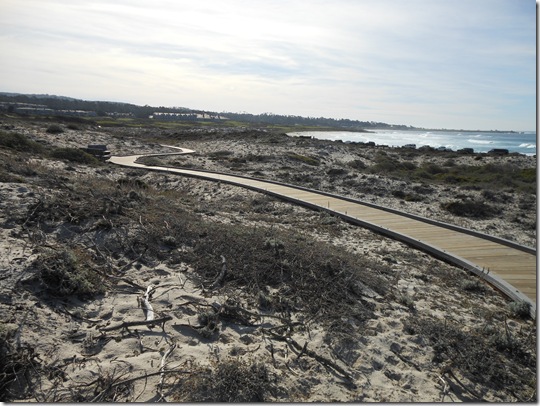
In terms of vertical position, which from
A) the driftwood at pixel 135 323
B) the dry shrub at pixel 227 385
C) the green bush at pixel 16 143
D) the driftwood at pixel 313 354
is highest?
the green bush at pixel 16 143

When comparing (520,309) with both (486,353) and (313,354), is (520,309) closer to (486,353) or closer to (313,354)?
(486,353)

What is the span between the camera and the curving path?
808 cm

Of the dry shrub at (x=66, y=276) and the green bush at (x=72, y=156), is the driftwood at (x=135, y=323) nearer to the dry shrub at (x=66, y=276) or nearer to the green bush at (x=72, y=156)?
the dry shrub at (x=66, y=276)

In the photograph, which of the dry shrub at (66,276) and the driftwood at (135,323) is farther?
the dry shrub at (66,276)

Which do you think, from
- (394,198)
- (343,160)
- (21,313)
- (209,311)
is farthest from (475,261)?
(343,160)

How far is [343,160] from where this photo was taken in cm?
3750

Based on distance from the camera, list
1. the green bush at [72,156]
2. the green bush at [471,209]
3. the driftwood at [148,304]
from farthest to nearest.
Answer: the green bush at [72,156], the green bush at [471,209], the driftwood at [148,304]

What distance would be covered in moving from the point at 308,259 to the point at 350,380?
3.15 metres

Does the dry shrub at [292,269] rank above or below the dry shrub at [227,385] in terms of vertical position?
above

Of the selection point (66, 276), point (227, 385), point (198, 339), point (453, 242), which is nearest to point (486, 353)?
point (227, 385)

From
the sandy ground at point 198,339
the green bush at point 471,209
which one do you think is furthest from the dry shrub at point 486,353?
the green bush at point 471,209

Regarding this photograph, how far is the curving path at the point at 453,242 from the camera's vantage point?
808 centimetres

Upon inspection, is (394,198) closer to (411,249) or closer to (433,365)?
(411,249)

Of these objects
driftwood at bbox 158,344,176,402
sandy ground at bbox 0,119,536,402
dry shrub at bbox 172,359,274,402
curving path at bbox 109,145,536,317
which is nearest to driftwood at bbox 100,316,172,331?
sandy ground at bbox 0,119,536,402
